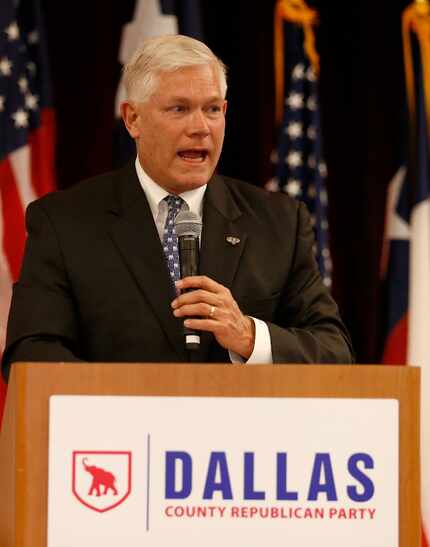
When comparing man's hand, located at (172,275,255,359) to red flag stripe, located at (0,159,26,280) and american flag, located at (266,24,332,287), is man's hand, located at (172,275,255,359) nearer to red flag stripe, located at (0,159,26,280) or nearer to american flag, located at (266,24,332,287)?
red flag stripe, located at (0,159,26,280)

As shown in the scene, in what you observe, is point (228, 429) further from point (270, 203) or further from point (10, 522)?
point (270, 203)

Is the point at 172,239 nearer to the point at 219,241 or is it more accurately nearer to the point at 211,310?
the point at 219,241

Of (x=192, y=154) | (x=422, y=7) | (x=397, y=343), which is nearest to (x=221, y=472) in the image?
(x=192, y=154)

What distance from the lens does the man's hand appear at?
2.43 m

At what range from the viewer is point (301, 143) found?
4.89 m

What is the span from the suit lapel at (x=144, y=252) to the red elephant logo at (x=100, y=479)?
0.76m

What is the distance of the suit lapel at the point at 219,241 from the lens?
297cm

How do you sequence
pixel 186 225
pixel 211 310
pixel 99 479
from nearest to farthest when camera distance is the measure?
pixel 99 479, pixel 211 310, pixel 186 225

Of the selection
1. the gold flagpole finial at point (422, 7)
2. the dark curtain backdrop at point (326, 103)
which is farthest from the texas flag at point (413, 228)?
the dark curtain backdrop at point (326, 103)

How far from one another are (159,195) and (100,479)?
1.17m

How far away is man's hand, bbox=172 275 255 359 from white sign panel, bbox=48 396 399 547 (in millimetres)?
291

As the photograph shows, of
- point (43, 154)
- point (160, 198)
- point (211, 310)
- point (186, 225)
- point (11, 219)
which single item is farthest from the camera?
point (43, 154)

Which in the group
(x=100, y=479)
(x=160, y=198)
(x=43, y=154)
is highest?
(x=43, y=154)

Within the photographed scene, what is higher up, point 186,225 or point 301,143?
point 301,143
